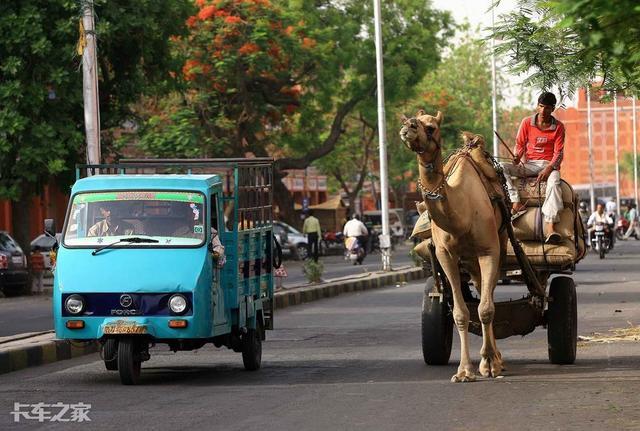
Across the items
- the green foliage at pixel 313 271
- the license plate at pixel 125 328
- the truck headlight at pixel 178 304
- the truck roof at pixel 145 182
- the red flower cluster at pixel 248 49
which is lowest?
the green foliage at pixel 313 271

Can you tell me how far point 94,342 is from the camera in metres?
15.5

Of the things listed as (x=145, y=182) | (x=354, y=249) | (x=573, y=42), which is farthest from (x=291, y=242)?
(x=573, y=42)

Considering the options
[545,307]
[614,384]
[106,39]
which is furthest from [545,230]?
[106,39]

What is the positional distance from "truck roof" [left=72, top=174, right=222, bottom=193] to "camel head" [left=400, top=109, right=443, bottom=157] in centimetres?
278

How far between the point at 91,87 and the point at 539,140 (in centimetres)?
1135

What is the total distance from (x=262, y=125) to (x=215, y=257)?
38836 mm

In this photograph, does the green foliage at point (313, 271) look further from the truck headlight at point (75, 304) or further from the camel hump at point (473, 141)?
the truck headlight at point (75, 304)

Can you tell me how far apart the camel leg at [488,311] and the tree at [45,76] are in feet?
65.0

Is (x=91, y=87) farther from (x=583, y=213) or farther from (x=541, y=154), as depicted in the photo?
(x=583, y=213)

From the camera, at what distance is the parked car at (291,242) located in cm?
5562

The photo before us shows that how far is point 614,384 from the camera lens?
42.2 ft

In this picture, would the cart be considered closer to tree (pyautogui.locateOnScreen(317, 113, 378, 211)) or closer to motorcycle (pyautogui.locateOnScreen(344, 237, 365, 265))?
motorcycle (pyautogui.locateOnScreen(344, 237, 365, 265))

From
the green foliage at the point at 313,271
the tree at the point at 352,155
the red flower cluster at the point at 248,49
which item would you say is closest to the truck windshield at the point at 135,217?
the green foliage at the point at 313,271

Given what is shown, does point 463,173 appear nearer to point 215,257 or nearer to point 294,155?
point 215,257
